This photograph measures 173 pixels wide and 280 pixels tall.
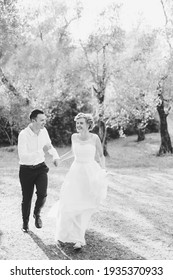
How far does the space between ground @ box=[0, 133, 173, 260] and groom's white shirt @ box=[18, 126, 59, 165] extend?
5.01ft

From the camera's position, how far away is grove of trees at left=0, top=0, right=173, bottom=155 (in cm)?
2334

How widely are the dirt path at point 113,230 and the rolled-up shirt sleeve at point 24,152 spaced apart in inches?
61.9

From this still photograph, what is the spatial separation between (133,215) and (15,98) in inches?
726

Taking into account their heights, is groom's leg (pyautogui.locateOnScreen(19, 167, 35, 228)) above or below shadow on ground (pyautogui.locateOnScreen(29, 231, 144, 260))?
above

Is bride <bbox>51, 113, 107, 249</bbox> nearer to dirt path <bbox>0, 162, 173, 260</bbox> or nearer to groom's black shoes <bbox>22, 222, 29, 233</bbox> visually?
dirt path <bbox>0, 162, 173, 260</bbox>

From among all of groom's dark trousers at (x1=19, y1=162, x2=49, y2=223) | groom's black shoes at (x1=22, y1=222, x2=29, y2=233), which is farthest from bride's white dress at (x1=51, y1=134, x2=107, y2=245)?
groom's black shoes at (x1=22, y1=222, x2=29, y2=233)

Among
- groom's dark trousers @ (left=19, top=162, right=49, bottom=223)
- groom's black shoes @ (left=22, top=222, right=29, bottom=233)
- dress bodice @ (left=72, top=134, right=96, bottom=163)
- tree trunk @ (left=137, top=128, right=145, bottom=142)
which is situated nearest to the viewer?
dress bodice @ (left=72, top=134, right=96, bottom=163)

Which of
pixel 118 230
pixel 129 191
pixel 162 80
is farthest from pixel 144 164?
pixel 118 230

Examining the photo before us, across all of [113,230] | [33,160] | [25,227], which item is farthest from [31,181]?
[113,230]

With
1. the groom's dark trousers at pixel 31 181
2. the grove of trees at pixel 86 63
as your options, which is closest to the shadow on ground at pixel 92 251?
the groom's dark trousers at pixel 31 181

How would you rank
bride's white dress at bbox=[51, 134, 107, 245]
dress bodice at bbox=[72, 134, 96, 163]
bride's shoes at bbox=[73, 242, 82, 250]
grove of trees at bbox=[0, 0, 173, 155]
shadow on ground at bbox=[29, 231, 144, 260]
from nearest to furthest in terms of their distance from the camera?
shadow on ground at bbox=[29, 231, 144, 260] < bride's shoes at bbox=[73, 242, 82, 250] < bride's white dress at bbox=[51, 134, 107, 245] < dress bodice at bbox=[72, 134, 96, 163] < grove of trees at bbox=[0, 0, 173, 155]

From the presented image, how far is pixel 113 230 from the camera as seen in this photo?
26.5 ft
